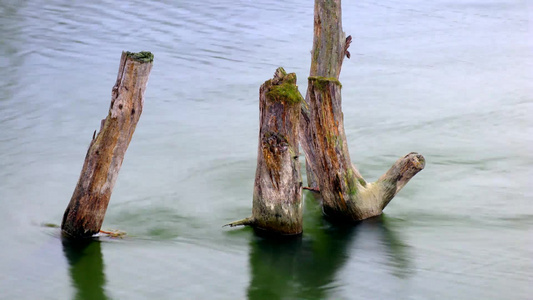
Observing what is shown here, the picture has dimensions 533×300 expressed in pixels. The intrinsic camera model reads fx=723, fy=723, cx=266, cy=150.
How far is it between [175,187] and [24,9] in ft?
30.5

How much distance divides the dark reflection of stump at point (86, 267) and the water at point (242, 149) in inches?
0.5

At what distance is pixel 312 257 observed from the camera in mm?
5012

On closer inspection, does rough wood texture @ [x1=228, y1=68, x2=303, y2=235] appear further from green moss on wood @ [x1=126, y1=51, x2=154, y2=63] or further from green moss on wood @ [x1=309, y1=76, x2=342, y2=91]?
green moss on wood @ [x1=126, y1=51, x2=154, y2=63]

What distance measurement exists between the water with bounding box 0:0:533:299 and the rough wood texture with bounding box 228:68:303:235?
29 cm

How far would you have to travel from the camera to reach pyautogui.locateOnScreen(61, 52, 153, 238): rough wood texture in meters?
4.70

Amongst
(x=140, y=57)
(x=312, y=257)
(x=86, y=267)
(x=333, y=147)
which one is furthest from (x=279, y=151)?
(x=86, y=267)

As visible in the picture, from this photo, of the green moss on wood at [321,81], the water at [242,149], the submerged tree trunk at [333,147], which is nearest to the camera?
the water at [242,149]

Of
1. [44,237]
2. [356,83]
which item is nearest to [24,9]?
[356,83]

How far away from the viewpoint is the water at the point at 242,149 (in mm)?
4773

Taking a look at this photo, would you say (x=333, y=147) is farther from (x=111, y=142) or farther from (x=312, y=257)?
(x=111, y=142)

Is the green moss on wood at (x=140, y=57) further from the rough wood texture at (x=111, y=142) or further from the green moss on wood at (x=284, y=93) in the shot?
the green moss on wood at (x=284, y=93)

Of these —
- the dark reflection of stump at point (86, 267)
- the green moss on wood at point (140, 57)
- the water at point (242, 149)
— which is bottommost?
the dark reflection of stump at point (86, 267)

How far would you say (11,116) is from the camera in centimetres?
860

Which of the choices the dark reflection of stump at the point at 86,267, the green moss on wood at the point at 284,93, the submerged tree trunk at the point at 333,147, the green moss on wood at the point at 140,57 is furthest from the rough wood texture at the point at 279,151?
the dark reflection of stump at the point at 86,267
